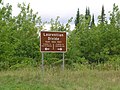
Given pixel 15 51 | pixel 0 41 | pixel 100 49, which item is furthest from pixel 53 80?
pixel 100 49

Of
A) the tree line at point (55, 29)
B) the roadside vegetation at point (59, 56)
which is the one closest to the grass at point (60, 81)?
the roadside vegetation at point (59, 56)

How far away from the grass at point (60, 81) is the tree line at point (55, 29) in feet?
29.2

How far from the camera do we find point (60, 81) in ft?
42.6

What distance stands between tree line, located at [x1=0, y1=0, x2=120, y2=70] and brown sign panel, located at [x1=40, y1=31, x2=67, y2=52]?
900 cm

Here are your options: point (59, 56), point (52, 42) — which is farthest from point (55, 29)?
point (52, 42)

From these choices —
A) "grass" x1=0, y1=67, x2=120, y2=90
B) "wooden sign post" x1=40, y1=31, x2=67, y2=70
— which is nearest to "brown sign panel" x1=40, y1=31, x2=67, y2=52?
"wooden sign post" x1=40, y1=31, x2=67, y2=70

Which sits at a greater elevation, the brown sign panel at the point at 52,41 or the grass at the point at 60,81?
the brown sign panel at the point at 52,41

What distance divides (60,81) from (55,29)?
1846cm

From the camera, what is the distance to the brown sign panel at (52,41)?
14391 mm

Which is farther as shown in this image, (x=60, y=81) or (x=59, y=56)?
(x=59, y=56)

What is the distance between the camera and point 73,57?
2803cm

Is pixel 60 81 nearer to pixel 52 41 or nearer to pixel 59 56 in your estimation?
pixel 52 41

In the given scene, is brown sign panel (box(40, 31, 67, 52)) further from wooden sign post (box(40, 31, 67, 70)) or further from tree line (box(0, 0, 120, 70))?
tree line (box(0, 0, 120, 70))

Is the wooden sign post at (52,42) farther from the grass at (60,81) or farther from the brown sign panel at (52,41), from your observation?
the grass at (60,81)
